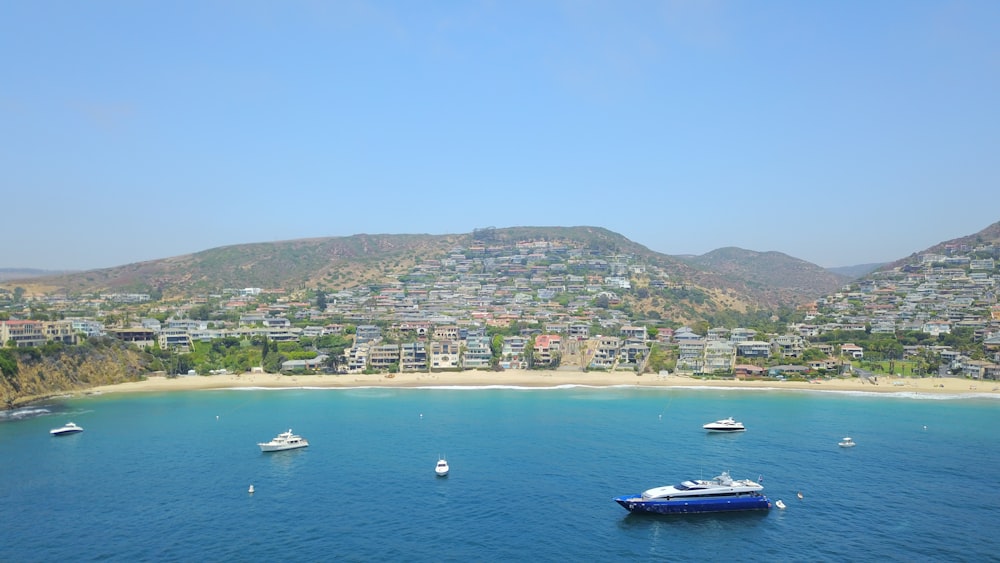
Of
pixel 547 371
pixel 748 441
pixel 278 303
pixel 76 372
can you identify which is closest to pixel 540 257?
pixel 278 303

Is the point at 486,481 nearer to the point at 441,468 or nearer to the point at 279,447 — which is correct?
the point at 441,468

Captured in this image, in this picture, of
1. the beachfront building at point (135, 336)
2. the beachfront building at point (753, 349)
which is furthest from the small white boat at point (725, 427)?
the beachfront building at point (135, 336)

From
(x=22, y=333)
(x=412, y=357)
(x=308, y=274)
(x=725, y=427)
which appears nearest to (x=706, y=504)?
(x=725, y=427)

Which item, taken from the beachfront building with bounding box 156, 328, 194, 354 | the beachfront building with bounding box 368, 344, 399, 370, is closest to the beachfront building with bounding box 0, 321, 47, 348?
the beachfront building with bounding box 156, 328, 194, 354

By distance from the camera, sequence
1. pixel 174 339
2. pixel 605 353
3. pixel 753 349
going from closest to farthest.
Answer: pixel 753 349 → pixel 605 353 → pixel 174 339

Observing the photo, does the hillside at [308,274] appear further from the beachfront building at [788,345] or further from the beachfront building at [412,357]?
the beachfront building at [412,357]

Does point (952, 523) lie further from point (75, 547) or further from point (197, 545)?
point (75, 547)
